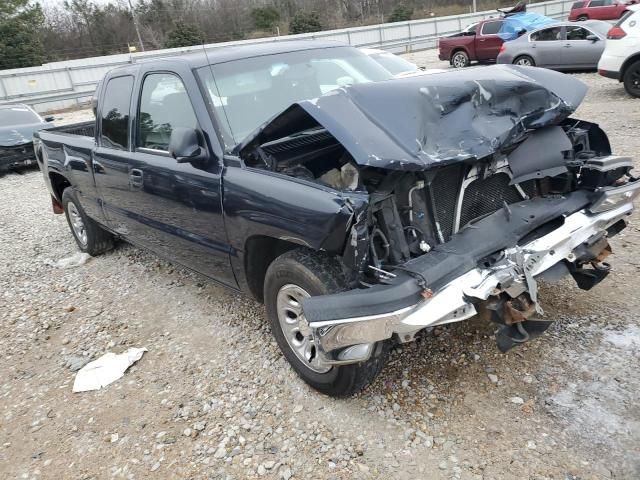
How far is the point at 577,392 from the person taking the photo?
2721mm

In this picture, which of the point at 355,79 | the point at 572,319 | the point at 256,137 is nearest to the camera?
the point at 256,137

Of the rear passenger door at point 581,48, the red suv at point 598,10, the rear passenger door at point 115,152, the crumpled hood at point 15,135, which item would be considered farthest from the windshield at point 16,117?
the red suv at point 598,10

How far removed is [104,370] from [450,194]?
2662 millimetres

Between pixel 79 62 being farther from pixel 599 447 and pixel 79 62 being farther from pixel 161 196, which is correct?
pixel 599 447

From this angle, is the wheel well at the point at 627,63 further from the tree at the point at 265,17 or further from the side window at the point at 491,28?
the tree at the point at 265,17

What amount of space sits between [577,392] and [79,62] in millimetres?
32868

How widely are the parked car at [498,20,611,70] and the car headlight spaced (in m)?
11.2

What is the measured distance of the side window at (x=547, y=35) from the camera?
42.9ft

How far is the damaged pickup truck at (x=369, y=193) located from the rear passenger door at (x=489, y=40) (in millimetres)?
15088

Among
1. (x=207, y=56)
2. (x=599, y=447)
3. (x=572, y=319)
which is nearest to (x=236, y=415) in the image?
(x=599, y=447)

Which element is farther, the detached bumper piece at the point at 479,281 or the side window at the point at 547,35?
the side window at the point at 547,35

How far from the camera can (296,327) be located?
3010 mm

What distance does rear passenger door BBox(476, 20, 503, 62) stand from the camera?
16969 millimetres

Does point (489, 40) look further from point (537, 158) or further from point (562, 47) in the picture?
point (537, 158)
